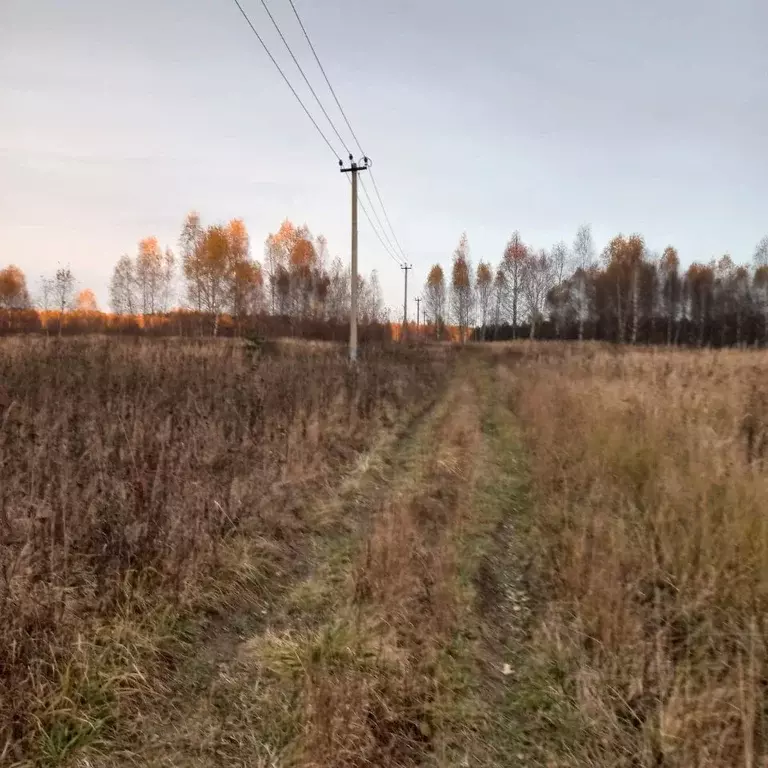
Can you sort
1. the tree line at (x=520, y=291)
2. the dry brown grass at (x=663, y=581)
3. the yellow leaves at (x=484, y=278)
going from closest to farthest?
the dry brown grass at (x=663, y=581)
the tree line at (x=520, y=291)
the yellow leaves at (x=484, y=278)

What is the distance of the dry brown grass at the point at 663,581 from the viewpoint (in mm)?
1909

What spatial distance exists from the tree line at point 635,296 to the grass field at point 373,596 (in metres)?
39.8

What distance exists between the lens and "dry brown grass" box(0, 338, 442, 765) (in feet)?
6.94

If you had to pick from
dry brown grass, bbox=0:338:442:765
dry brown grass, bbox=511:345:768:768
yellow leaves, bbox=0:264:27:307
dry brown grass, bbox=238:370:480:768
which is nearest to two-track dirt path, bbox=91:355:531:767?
dry brown grass, bbox=238:370:480:768

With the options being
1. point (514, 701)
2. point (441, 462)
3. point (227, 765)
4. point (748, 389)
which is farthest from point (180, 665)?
point (748, 389)

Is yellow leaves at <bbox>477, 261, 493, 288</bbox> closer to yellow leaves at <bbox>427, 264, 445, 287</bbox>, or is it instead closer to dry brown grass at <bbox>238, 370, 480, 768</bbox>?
yellow leaves at <bbox>427, 264, 445, 287</bbox>

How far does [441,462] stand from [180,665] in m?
4.15

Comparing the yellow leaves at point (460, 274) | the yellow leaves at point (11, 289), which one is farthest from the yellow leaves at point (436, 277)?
the yellow leaves at point (11, 289)

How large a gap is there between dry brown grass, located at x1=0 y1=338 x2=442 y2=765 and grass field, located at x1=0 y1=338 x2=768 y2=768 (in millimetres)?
20

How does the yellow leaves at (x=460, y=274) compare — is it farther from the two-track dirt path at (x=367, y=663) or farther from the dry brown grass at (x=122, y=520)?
the two-track dirt path at (x=367, y=663)

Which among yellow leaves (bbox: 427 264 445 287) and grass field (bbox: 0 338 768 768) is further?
yellow leaves (bbox: 427 264 445 287)

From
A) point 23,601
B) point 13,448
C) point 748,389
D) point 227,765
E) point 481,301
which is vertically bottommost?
point 227,765

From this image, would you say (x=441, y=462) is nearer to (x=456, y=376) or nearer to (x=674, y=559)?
(x=674, y=559)

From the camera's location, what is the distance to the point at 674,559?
9.96 feet
